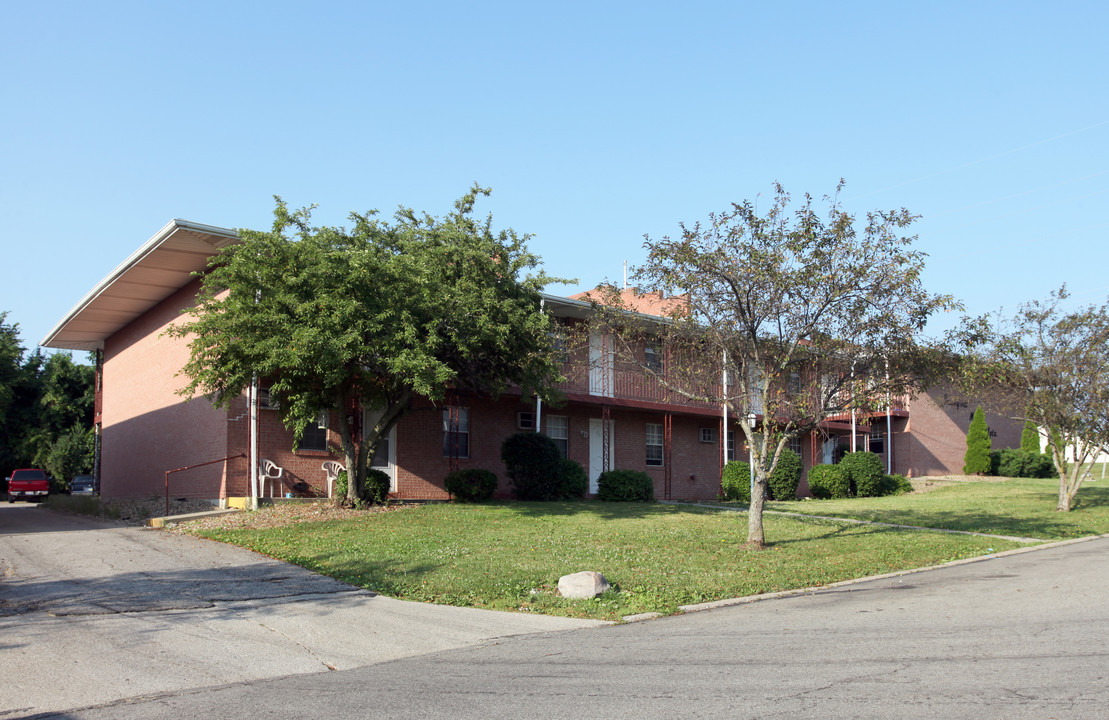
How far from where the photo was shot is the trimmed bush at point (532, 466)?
21281 millimetres

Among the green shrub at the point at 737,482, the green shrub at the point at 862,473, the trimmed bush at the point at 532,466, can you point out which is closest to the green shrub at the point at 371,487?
the trimmed bush at the point at 532,466

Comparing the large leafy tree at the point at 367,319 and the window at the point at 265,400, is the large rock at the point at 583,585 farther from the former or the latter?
the window at the point at 265,400

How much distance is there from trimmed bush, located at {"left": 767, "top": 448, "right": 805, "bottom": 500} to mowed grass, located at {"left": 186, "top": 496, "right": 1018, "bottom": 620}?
7471 millimetres

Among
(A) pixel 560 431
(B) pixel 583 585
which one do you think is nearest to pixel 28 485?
(A) pixel 560 431

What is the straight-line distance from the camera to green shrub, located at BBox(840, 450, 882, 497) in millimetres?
28219

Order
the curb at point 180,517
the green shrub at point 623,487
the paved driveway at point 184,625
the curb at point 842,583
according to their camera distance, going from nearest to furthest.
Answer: the paved driveway at point 184,625, the curb at point 842,583, the curb at point 180,517, the green shrub at point 623,487

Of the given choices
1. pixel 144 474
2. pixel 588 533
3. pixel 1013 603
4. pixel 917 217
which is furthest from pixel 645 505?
pixel 144 474

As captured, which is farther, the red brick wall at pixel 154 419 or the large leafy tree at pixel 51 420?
the large leafy tree at pixel 51 420

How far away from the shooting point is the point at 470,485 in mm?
20031

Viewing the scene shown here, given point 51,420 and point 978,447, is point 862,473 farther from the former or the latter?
point 51,420

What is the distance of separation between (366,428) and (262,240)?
6897 mm

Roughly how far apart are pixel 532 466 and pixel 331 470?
4.80m

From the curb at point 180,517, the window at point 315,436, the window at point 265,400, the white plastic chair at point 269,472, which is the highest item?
the window at point 265,400

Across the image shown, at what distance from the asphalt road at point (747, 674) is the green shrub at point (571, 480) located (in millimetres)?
12395
